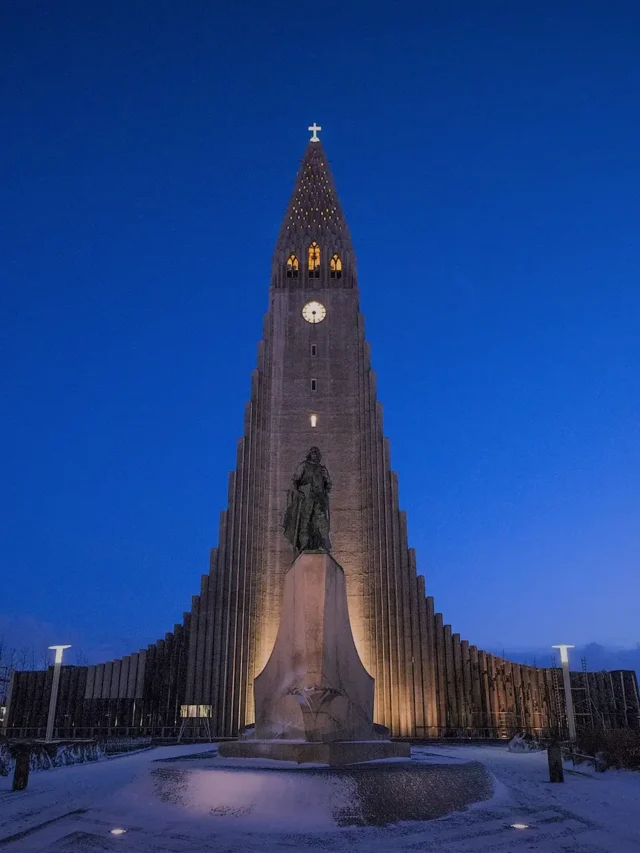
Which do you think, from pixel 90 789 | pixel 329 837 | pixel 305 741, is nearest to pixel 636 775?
pixel 305 741

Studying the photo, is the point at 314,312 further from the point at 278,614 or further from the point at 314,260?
the point at 278,614

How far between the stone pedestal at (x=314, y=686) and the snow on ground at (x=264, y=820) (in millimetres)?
1547

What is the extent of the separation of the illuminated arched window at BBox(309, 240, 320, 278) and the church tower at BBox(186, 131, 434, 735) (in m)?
0.06

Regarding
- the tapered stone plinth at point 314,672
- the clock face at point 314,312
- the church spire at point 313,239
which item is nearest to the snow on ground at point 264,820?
the tapered stone plinth at point 314,672

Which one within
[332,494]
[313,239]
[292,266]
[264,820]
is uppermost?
[313,239]

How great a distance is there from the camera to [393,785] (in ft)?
28.4

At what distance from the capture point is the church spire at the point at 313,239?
110ft

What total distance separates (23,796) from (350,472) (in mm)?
Result: 20733

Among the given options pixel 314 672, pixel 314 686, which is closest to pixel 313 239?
pixel 314 672

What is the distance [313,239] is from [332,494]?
43.2 feet

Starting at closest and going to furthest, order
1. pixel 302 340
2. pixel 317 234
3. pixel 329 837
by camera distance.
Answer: pixel 329 837, pixel 302 340, pixel 317 234

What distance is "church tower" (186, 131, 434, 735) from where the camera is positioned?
87.0 ft

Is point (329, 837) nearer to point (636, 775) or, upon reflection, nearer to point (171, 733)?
point (636, 775)

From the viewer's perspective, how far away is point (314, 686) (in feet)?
38.5
